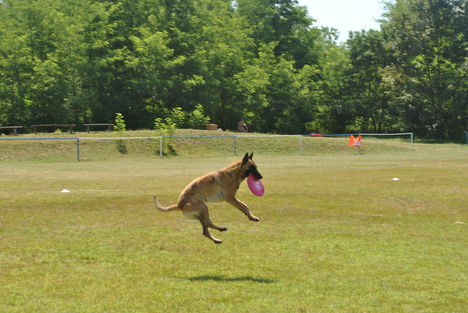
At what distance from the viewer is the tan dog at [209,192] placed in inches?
458

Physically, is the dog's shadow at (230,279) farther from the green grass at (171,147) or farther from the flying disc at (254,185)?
the green grass at (171,147)

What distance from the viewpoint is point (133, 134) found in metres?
50.7

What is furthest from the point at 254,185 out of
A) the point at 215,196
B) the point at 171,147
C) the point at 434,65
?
the point at 434,65

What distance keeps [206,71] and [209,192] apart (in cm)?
5856

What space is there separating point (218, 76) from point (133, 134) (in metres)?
23.4

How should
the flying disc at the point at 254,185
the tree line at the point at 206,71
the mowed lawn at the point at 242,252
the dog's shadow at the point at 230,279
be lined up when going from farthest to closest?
the tree line at the point at 206,71
the flying disc at the point at 254,185
the dog's shadow at the point at 230,279
the mowed lawn at the point at 242,252

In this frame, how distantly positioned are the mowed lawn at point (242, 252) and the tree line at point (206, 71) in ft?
129

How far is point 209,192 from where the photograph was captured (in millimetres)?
11820

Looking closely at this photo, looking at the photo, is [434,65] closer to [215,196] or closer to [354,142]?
[354,142]

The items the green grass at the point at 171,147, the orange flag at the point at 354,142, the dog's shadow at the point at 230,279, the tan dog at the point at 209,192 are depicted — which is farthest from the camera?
the orange flag at the point at 354,142

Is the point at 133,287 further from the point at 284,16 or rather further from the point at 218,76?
the point at 284,16

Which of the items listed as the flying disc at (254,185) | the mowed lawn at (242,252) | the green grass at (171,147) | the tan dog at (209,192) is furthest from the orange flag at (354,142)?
the tan dog at (209,192)

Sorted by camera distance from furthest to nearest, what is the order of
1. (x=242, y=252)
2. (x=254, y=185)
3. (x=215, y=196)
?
(x=242, y=252) < (x=254, y=185) < (x=215, y=196)

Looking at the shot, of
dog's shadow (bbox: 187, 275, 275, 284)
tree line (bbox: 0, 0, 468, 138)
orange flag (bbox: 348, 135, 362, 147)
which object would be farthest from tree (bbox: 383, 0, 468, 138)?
dog's shadow (bbox: 187, 275, 275, 284)
